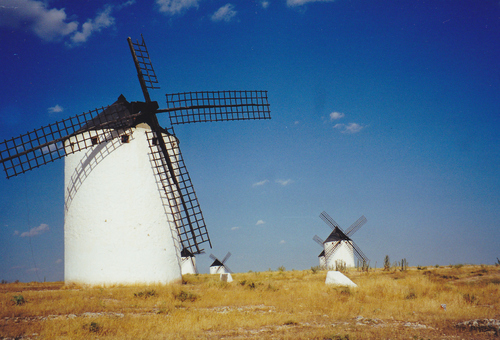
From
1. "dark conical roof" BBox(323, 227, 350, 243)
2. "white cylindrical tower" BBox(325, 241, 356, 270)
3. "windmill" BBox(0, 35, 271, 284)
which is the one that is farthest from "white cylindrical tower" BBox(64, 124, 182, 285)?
"dark conical roof" BBox(323, 227, 350, 243)

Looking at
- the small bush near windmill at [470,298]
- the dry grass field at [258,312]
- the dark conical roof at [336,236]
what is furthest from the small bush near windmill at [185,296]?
the dark conical roof at [336,236]

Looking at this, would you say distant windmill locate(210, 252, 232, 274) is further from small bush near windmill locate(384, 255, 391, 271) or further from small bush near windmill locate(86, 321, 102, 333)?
small bush near windmill locate(86, 321, 102, 333)

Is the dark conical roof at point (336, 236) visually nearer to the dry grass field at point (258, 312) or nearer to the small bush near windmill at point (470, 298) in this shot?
the dry grass field at point (258, 312)

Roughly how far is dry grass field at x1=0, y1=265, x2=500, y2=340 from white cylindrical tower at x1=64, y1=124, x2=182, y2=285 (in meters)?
0.97

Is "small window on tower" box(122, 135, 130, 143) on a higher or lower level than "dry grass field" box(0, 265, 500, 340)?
higher

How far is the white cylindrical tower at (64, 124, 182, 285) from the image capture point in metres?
13.7

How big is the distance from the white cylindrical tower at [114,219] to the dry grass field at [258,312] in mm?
966

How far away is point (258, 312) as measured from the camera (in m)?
9.36

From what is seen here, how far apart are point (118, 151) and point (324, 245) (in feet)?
78.2

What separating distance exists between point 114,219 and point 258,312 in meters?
7.43

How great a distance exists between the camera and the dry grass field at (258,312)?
22.3ft

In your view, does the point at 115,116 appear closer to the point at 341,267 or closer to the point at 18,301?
the point at 18,301

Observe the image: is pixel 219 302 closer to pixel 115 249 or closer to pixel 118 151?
pixel 115 249

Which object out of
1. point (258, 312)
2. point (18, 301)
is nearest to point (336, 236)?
point (258, 312)
